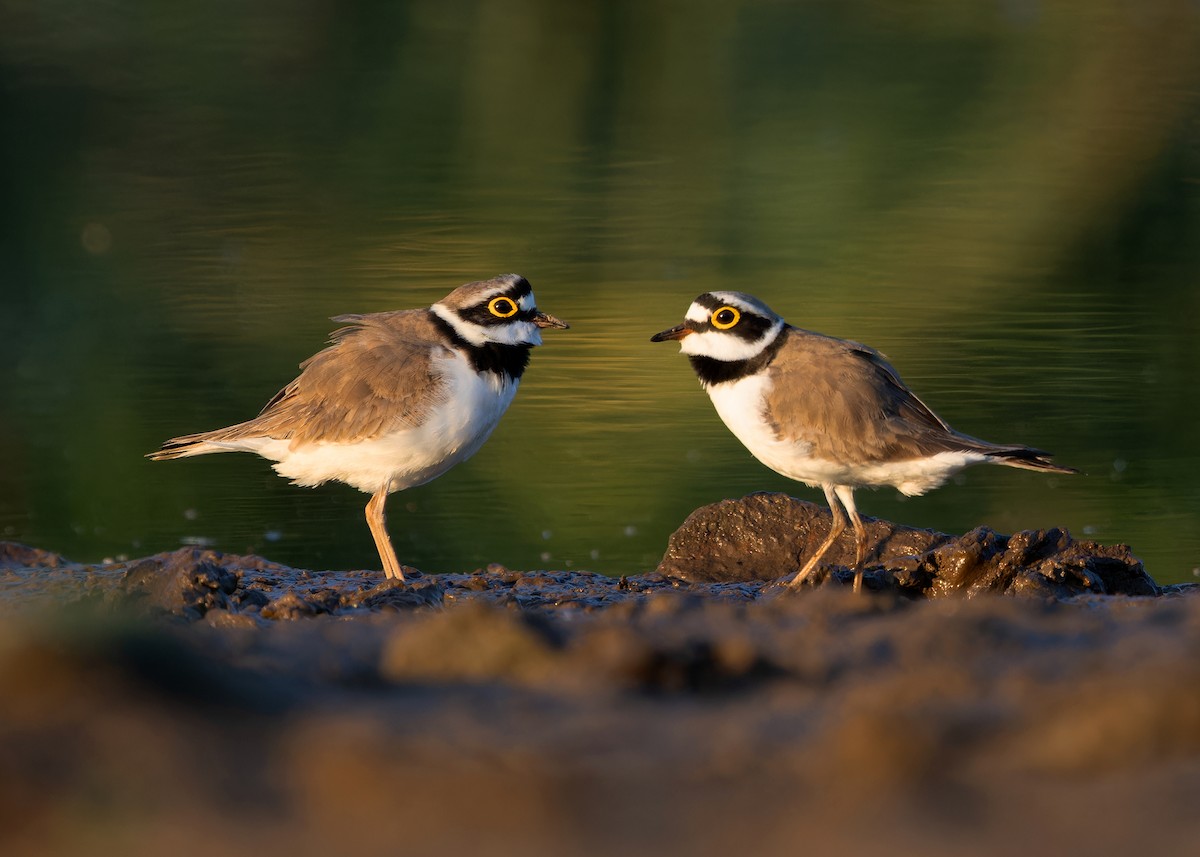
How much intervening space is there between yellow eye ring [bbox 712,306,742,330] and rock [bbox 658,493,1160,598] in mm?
705

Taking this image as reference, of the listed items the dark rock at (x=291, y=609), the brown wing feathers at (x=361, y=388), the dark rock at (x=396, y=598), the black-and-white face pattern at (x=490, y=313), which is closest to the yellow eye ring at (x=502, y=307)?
the black-and-white face pattern at (x=490, y=313)

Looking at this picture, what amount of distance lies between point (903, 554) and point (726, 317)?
119 cm

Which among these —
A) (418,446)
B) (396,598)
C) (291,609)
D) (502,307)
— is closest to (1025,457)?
(502,307)

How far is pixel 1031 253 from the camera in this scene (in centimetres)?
1146

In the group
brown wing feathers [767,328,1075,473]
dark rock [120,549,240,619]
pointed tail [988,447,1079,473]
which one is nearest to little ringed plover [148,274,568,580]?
brown wing feathers [767,328,1075,473]

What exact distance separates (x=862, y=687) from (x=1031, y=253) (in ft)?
29.8

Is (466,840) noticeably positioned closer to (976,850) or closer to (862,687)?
(976,850)

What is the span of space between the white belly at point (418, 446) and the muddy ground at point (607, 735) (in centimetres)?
298

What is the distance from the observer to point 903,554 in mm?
6395

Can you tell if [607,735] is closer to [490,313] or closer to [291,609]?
[291,609]

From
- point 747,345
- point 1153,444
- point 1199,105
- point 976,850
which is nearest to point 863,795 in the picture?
point 976,850

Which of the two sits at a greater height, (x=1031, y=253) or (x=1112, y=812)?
(x=1112, y=812)

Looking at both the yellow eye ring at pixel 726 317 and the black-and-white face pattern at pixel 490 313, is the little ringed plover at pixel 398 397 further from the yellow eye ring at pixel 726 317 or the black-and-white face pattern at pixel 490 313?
the yellow eye ring at pixel 726 317

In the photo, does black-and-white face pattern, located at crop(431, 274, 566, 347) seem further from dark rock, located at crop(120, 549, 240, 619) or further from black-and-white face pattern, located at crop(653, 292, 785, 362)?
dark rock, located at crop(120, 549, 240, 619)
